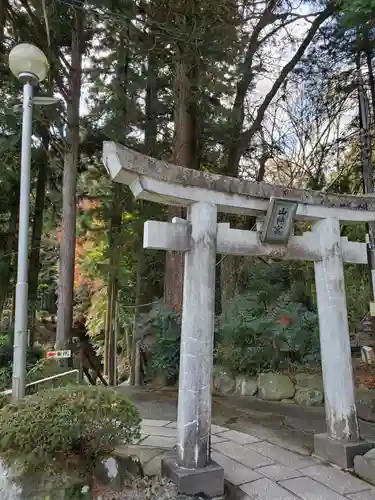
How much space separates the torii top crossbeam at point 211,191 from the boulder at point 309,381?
10.9 feet

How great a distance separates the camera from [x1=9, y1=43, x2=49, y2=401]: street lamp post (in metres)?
3.80

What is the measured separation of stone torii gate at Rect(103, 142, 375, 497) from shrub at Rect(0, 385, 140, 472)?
2.16 ft

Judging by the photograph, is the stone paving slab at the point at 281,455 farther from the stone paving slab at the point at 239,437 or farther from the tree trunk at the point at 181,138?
the tree trunk at the point at 181,138

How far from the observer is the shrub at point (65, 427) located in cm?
286

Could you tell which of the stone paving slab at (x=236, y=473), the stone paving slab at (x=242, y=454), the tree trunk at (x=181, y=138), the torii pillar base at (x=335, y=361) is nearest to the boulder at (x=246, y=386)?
the tree trunk at (x=181, y=138)

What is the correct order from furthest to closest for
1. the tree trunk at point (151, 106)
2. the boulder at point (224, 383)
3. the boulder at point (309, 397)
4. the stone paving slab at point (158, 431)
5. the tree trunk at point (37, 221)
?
the tree trunk at point (37, 221) < the tree trunk at point (151, 106) < the boulder at point (224, 383) < the boulder at point (309, 397) < the stone paving slab at point (158, 431)

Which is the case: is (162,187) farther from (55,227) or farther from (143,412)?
(55,227)

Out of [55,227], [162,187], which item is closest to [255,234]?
[162,187]

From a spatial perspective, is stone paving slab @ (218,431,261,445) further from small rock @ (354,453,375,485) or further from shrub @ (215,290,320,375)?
shrub @ (215,290,320,375)

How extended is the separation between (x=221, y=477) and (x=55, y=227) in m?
10.1

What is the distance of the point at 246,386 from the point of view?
23.9 feet

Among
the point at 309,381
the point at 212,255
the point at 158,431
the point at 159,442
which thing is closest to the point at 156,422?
the point at 158,431

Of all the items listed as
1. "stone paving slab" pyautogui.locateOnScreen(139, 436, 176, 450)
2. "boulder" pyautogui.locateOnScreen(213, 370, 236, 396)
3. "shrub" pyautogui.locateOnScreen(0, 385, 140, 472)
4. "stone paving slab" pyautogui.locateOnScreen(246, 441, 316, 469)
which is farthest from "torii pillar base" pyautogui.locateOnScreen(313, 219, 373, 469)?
"boulder" pyautogui.locateOnScreen(213, 370, 236, 396)

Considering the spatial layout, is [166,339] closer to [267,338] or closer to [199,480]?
[267,338]
